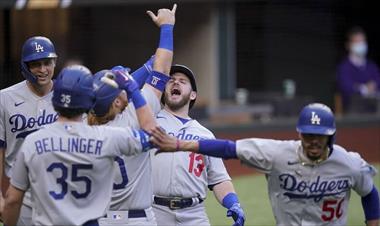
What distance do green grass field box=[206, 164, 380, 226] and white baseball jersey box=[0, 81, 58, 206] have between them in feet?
12.0

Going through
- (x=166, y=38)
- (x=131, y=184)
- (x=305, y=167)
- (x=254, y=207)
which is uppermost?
(x=166, y=38)

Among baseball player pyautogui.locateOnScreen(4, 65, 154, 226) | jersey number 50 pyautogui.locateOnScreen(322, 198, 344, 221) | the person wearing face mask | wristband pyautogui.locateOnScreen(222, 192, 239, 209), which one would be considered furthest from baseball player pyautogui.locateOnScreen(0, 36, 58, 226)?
the person wearing face mask

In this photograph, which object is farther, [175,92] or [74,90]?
[175,92]

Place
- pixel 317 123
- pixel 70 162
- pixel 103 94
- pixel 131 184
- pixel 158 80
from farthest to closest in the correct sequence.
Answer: pixel 158 80
pixel 131 184
pixel 103 94
pixel 317 123
pixel 70 162

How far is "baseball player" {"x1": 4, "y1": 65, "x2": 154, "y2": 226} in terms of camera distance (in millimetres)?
5289

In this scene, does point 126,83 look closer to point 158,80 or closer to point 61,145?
point 158,80

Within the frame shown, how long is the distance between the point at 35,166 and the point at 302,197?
58.4 inches

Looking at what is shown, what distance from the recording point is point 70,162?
17.3ft

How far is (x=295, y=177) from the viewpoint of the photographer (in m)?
5.54

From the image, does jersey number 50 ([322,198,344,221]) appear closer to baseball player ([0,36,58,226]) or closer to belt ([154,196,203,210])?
belt ([154,196,203,210])

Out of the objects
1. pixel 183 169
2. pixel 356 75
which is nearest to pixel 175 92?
pixel 183 169

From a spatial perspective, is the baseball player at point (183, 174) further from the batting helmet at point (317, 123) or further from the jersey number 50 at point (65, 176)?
the jersey number 50 at point (65, 176)

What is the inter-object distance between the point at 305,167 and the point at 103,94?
1.23m

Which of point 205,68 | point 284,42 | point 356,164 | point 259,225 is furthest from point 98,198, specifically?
point 284,42
